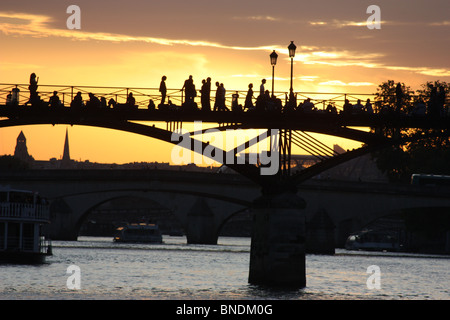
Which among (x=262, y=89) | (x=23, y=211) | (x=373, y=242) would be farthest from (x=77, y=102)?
(x=373, y=242)

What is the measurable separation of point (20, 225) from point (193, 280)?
13622 millimetres

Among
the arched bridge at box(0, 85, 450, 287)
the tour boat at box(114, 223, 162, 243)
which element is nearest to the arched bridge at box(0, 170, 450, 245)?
the tour boat at box(114, 223, 162, 243)

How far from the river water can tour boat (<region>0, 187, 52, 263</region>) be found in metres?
1.20

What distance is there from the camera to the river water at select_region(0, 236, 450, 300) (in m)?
49.9

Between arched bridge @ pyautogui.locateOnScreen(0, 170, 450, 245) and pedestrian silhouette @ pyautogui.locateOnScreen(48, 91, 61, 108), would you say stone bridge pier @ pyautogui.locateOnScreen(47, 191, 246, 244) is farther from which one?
pedestrian silhouette @ pyautogui.locateOnScreen(48, 91, 61, 108)

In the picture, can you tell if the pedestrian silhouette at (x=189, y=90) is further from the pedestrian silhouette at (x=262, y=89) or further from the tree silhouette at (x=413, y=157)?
the tree silhouette at (x=413, y=157)

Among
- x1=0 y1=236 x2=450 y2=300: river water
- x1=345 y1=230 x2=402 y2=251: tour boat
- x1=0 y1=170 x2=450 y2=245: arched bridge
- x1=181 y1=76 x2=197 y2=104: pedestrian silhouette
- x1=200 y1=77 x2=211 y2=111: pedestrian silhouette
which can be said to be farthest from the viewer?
x1=345 y1=230 x2=402 y2=251: tour boat

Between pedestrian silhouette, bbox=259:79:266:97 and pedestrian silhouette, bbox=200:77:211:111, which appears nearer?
pedestrian silhouette, bbox=200:77:211:111

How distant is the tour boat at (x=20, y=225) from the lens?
2675 inches

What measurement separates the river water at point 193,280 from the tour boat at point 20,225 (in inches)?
47.2

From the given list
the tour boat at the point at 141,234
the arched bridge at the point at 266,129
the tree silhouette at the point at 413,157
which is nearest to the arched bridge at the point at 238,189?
the tree silhouette at the point at 413,157

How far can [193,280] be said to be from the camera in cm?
6125

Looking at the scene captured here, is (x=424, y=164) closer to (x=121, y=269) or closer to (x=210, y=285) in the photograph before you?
(x=121, y=269)

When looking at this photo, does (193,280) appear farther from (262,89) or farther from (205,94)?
(262,89)
